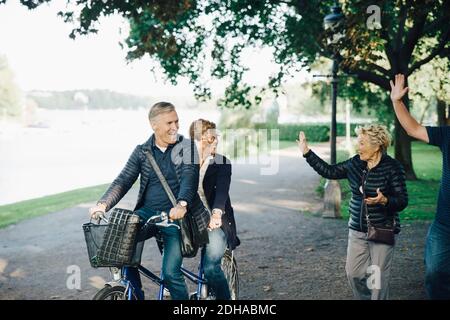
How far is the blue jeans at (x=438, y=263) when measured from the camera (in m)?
3.79

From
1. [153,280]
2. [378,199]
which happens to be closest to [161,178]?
[153,280]

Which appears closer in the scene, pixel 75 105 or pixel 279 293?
Result: pixel 279 293

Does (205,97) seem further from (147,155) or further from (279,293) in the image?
(147,155)

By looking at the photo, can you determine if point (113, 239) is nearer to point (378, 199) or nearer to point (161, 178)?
point (161, 178)

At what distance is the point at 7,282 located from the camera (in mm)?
6793

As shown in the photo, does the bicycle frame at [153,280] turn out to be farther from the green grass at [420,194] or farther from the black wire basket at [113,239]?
Result: the green grass at [420,194]

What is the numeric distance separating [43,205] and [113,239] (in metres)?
11.8

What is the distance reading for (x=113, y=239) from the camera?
3.47 meters

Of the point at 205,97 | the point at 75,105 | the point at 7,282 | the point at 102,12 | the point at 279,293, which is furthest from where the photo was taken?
the point at 75,105

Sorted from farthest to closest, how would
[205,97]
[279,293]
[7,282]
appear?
[205,97] < [7,282] < [279,293]

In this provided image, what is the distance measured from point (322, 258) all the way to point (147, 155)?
176 inches

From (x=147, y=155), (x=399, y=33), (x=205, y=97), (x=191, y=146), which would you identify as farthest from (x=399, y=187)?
(x=399, y=33)

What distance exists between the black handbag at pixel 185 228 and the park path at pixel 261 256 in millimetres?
2175
